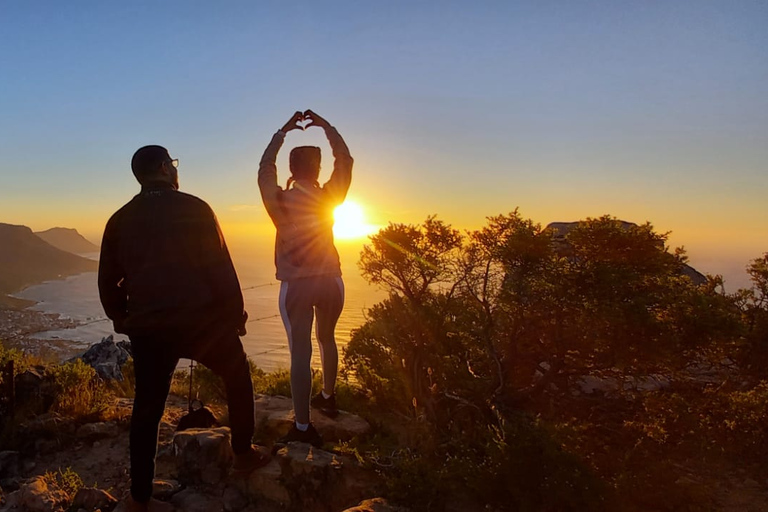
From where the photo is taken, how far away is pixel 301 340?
3227 millimetres

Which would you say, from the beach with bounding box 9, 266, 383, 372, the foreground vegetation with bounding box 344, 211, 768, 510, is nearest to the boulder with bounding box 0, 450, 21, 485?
the foreground vegetation with bounding box 344, 211, 768, 510

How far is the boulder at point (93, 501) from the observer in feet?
9.09

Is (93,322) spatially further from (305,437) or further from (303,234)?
(303,234)

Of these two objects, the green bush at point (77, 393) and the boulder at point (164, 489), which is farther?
the green bush at point (77, 393)

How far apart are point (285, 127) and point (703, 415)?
498 centimetres

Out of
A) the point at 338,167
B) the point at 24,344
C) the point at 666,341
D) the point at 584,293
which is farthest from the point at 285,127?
the point at 24,344

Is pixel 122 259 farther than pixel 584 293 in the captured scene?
No

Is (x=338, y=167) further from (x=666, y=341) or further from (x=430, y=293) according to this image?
(x=666, y=341)

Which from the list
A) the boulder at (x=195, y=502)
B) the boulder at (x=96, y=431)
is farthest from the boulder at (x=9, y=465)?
the boulder at (x=195, y=502)

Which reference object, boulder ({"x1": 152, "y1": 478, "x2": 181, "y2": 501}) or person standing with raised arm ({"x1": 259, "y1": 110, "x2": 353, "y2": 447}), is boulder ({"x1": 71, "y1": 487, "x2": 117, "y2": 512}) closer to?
boulder ({"x1": 152, "y1": 478, "x2": 181, "y2": 501})

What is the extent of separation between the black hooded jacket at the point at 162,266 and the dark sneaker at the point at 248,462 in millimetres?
1071

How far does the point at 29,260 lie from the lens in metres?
138

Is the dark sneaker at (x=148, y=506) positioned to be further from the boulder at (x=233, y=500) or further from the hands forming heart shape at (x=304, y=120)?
the hands forming heart shape at (x=304, y=120)

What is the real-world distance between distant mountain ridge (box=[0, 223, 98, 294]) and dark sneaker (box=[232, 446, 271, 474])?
147982 millimetres
